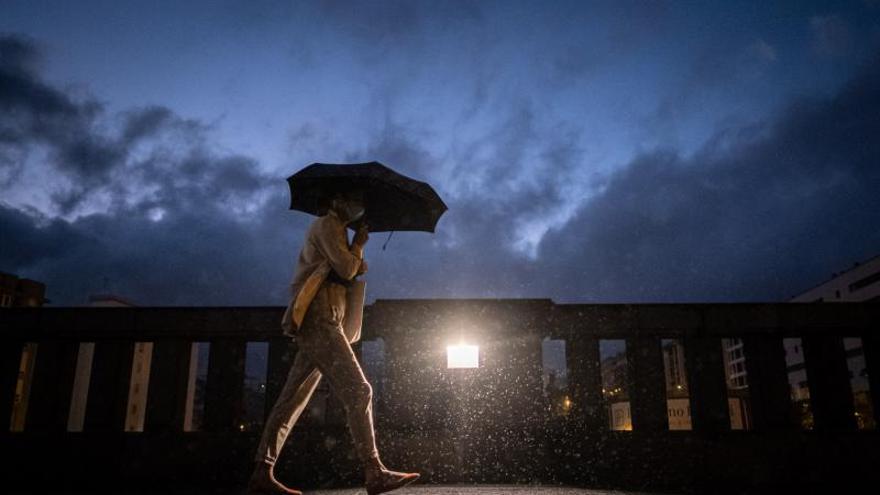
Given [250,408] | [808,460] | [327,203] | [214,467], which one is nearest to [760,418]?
[808,460]

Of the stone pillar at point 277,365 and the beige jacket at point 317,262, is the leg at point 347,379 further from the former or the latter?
the stone pillar at point 277,365

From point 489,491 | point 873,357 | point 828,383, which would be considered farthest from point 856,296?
point 489,491

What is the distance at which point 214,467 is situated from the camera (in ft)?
21.9

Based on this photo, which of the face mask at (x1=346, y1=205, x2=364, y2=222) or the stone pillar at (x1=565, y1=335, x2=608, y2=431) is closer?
the face mask at (x1=346, y1=205, x2=364, y2=222)

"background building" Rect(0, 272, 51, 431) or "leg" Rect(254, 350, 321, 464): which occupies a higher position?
"background building" Rect(0, 272, 51, 431)

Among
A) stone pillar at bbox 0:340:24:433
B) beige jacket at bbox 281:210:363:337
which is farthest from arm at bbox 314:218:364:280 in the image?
stone pillar at bbox 0:340:24:433

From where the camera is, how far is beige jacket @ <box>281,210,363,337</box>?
4.13 metres

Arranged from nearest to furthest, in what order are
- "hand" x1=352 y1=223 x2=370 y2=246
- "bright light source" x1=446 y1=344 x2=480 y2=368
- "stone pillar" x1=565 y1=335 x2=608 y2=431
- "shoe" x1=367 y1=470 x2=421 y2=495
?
"shoe" x1=367 y1=470 x2=421 y2=495, "hand" x1=352 y1=223 x2=370 y2=246, "stone pillar" x1=565 y1=335 x2=608 y2=431, "bright light source" x1=446 y1=344 x2=480 y2=368

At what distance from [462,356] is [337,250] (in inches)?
151

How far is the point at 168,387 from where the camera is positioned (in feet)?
23.3

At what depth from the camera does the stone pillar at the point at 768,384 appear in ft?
23.3

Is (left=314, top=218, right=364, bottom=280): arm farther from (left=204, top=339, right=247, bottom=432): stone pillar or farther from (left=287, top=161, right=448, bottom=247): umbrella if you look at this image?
(left=204, top=339, right=247, bottom=432): stone pillar

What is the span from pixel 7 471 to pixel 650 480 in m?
7.99

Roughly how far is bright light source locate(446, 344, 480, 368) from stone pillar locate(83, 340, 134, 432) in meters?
4.34
